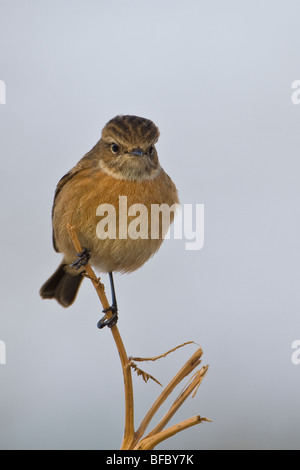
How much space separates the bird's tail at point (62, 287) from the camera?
417 centimetres

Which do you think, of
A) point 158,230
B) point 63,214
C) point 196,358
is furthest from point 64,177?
point 196,358

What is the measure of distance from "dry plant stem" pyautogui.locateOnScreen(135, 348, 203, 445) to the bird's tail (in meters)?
2.90

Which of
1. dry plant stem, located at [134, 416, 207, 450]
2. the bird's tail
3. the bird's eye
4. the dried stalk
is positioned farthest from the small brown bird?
dry plant stem, located at [134, 416, 207, 450]

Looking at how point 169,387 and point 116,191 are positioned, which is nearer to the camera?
point 169,387

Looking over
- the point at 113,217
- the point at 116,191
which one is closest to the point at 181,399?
the point at 113,217

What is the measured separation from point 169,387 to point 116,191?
2228 mm

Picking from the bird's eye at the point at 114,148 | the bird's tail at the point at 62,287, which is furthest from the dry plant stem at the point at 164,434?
the bird's tail at the point at 62,287

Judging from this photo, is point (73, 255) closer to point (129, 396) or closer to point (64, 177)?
point (64, 177)

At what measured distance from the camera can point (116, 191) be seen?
3387 millimetres

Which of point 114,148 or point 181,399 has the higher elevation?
point 114,148

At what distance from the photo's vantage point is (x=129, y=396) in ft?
4.20

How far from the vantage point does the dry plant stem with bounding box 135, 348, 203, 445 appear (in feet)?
3.87

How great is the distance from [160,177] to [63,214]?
23.7 inches

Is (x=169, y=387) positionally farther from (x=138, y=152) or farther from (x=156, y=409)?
(x=138, y=152)
